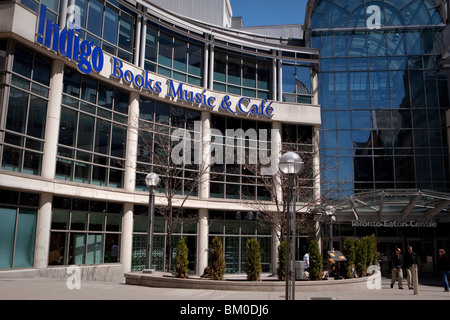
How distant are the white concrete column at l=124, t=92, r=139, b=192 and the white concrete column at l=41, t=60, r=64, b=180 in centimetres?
440

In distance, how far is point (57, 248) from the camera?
18938 millimetres

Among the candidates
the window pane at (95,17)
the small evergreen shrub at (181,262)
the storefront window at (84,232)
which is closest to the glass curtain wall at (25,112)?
the storefront window at (84,232)

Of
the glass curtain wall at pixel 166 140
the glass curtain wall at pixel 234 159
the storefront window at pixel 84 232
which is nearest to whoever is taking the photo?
the storefront window at pixel 84 232

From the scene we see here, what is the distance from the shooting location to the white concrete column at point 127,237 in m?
21.9

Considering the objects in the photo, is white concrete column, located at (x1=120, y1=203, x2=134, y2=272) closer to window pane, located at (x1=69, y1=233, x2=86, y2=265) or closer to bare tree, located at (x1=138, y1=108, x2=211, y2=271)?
bare tree, located at (x1=138, y1=108, x2=211, y2=271)

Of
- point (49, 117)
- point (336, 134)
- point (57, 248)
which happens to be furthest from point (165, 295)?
point (336, 134)

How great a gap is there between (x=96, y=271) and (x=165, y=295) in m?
8.77

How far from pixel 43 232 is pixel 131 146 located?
22.0 feet

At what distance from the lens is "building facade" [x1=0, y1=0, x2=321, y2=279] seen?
17469 mm

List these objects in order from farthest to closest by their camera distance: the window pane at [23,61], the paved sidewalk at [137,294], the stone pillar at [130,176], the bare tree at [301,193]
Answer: the bare tree at [301,193] < the stone pillar at [130,176] < the window pane at [23,61] < the paved sidewalk at [137,294]

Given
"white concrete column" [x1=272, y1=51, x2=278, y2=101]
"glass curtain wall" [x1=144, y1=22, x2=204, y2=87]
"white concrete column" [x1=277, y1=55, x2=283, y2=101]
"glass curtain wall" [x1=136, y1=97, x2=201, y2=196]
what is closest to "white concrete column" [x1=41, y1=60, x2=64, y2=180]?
"glass curtain wall" [x1=136, y1=97, x2=201, y2=196]

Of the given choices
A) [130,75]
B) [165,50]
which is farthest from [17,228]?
[165,50]

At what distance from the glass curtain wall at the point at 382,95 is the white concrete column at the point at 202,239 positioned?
8.97m

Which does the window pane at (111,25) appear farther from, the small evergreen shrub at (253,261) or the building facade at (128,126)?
the small evergreen shrub at (253,261)
